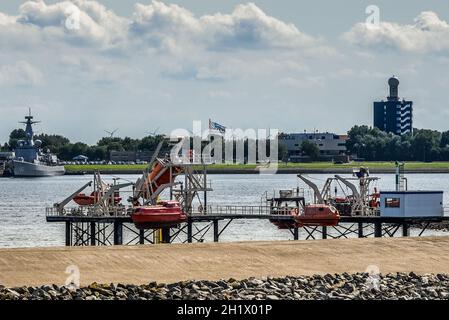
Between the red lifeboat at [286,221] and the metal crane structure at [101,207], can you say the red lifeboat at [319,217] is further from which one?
→ the metal crane structure at [101,207]

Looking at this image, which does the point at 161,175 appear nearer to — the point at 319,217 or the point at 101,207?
the point at 101,207

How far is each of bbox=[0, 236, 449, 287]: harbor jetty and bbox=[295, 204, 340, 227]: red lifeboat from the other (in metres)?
21.5

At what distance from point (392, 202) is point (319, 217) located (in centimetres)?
465

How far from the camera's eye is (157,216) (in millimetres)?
82000

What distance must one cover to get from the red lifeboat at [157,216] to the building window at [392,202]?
500 inches

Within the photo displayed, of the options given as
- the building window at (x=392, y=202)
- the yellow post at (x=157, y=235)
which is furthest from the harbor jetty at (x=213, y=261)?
the yellow post at (x=157, y=235)

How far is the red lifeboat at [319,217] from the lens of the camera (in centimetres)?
8344

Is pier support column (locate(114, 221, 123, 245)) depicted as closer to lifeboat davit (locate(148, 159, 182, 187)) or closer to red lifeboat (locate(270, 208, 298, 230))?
lifeboat davit (locate(148, 159, 182, 187))

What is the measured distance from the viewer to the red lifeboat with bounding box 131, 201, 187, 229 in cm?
8188

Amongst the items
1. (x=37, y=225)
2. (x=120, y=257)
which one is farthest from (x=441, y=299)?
(x=37, y=225)

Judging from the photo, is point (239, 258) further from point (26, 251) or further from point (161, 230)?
point (161, 230)

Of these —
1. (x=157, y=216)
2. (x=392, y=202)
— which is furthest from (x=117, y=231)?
(x=392, y=202)

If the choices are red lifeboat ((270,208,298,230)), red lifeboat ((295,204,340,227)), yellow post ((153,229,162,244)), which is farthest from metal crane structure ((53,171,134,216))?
red lifeboat ((295,204,340,227))
